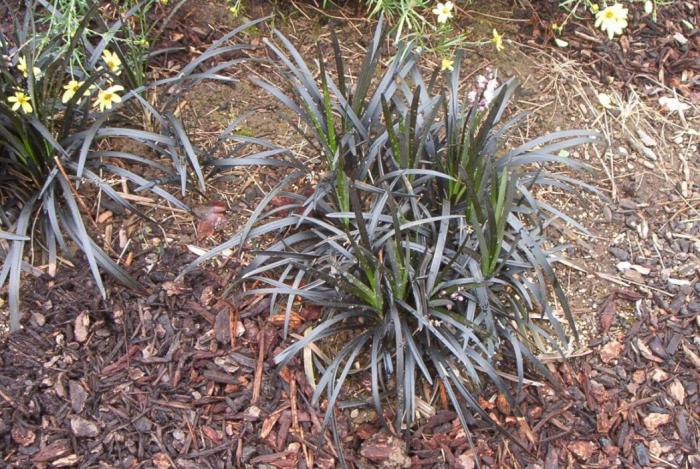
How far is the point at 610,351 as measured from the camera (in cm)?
267

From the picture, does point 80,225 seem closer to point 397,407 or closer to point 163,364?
point 163,364

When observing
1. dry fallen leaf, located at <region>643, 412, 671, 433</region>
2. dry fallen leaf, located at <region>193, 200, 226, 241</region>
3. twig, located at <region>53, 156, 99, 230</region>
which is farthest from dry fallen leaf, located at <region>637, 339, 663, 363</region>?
twig, located at <region>53, 156, 99, 230</region>

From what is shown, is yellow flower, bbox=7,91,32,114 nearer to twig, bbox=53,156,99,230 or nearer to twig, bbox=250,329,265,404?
twig, bbox=53,156,99,230

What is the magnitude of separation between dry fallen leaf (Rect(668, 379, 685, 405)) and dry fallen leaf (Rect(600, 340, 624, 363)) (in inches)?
8.5

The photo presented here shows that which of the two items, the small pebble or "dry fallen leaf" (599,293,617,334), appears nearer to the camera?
"dry fallen leaf" (599,293,617,334)

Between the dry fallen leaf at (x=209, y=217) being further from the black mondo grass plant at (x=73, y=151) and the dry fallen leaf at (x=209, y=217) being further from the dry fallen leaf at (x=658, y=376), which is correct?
the dry fallen leaf at (x=658, y=376)

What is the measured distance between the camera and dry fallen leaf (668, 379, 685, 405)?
260 centimetres

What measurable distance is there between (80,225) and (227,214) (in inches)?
22.0

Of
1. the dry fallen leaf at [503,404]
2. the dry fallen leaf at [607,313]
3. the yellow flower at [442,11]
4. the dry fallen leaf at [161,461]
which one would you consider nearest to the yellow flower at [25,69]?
the dry fallen leaf at [161,461]

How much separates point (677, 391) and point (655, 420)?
0.15 m

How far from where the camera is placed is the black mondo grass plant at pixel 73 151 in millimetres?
2516

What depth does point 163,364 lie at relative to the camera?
2.51 m

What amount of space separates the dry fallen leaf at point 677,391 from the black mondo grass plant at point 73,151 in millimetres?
1727

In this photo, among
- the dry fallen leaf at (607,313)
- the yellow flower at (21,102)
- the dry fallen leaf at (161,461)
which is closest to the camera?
the dry fallen leaf at (161,461)
